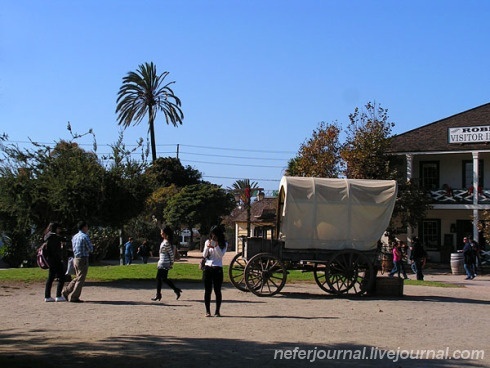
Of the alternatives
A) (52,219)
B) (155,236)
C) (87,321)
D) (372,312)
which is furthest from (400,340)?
(155,236)

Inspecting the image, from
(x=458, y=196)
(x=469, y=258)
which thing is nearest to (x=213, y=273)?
(x=469, y=258)

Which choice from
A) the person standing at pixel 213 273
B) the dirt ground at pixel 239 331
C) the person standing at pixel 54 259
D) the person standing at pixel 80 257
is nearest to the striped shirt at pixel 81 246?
the person standing at pixel 80 257

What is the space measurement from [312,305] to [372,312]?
1.62 m

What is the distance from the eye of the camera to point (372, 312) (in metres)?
13.1

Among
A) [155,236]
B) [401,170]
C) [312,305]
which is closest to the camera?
[312,305]

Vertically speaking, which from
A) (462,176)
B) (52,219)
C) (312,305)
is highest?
(462,176)

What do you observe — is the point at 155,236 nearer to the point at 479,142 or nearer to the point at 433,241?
the point at 433,241

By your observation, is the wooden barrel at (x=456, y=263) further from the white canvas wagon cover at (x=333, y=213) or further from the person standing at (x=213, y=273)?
the person standing at (x=213, y=273)

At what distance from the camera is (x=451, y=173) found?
34844 millimetres

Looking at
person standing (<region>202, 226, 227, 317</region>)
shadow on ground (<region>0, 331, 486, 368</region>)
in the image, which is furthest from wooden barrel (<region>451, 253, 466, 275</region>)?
shadow on ground (<region>0, 331, 486, 368</region>)

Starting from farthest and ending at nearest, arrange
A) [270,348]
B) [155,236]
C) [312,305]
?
1. [155,236]
2. [312,305]
3. [270,348]

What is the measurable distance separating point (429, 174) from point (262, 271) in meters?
22.2

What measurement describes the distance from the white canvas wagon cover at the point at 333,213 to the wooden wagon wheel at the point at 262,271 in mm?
578

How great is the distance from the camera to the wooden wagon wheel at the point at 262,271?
51.8ft
